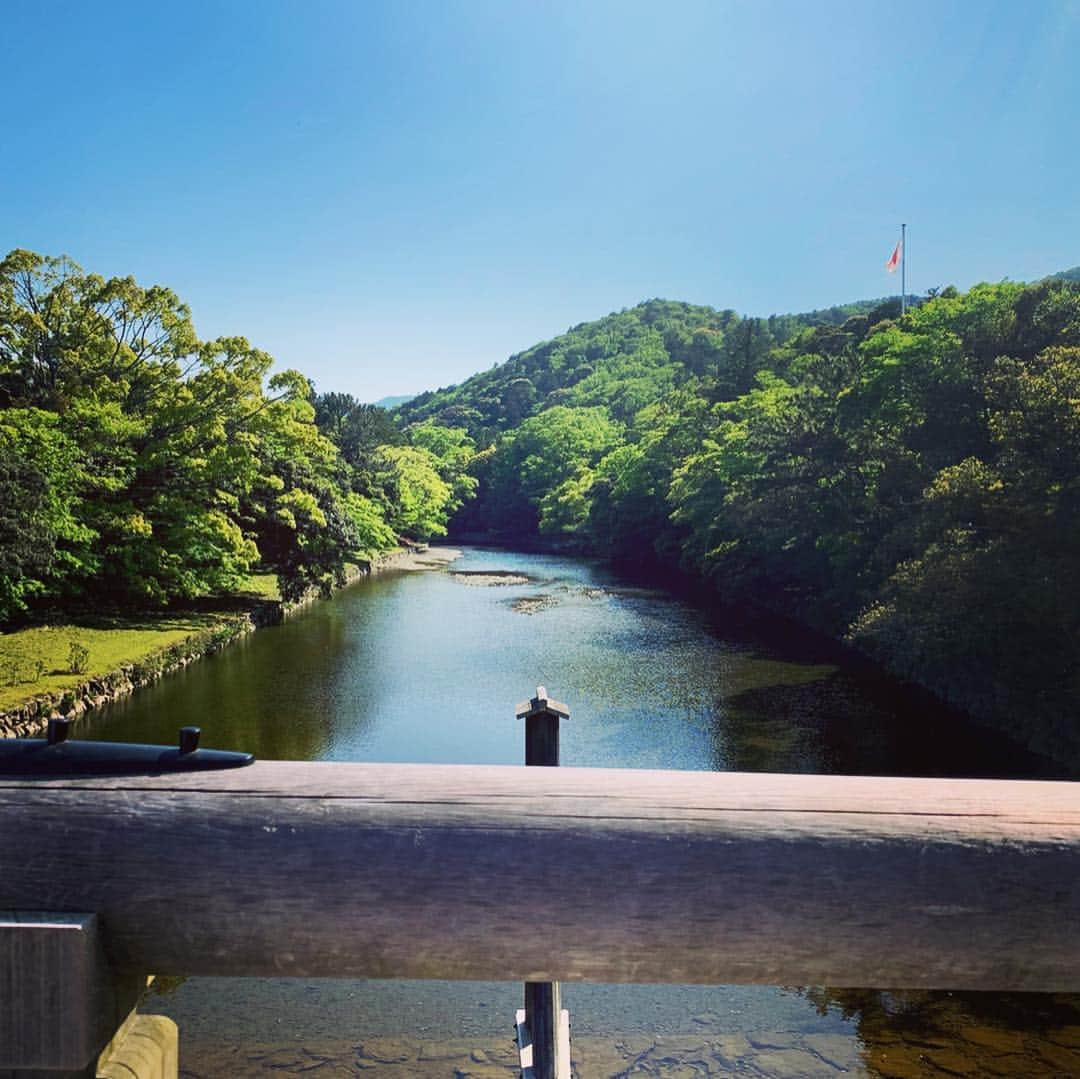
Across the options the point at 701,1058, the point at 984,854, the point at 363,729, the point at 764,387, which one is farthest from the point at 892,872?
the point at 764,387

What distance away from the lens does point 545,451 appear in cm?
7138

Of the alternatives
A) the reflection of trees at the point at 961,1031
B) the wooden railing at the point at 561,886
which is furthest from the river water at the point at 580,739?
the wooden railing at the point at 561,886

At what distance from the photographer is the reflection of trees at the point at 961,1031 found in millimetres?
6938

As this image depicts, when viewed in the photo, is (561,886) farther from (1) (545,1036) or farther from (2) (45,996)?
(1) (545,1036)

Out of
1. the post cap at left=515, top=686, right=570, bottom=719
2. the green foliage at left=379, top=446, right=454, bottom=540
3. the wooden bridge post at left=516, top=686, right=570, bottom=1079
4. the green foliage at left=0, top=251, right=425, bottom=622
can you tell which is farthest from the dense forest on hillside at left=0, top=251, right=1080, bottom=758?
the post cap at left=515, top=686, right=570, bottom=719

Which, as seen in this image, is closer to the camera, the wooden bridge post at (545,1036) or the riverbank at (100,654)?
the wooden bridge post at (545,1036)

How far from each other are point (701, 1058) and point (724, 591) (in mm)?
25359

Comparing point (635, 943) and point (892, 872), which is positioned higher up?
point (892, 872)

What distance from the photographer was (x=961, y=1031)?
7457mm

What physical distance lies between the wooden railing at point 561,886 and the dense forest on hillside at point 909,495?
45.8 feet

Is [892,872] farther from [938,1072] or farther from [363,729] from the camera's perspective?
[363,729]

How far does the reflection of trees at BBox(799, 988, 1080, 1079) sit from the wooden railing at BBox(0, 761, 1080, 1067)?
636cm

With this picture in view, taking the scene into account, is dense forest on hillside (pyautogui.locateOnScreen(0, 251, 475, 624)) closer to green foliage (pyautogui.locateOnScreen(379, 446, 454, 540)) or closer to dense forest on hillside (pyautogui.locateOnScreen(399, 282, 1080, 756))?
dense forest on hillside (pyautogui.locateOnScreen(399, 282, 1080, 756))

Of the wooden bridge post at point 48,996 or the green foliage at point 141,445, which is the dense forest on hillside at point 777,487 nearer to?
the green foliage at point 141,445
